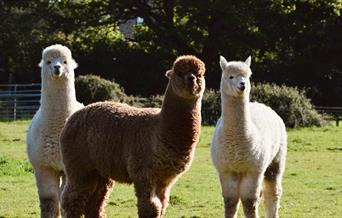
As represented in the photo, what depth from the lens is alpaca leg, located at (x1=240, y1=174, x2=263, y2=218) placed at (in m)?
9.51

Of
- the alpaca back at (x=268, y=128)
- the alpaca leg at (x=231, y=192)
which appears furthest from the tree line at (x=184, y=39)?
the alpaca leg at (x=231, y=192)

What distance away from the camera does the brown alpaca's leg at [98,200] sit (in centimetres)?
872

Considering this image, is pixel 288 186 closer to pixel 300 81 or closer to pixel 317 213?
pixel 317 213

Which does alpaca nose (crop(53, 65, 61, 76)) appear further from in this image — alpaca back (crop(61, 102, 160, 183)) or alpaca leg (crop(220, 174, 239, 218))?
alpaca leg (crop(220, 174, 239, 218))

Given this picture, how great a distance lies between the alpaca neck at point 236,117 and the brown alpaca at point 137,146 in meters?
1.48

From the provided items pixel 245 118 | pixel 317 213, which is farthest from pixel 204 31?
pixel 245 118

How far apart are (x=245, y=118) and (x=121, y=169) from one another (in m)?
2.14

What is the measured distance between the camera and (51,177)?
9.71 meters

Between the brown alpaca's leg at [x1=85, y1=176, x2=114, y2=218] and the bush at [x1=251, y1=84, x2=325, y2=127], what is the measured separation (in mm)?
19833

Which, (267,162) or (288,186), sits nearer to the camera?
(267,162)

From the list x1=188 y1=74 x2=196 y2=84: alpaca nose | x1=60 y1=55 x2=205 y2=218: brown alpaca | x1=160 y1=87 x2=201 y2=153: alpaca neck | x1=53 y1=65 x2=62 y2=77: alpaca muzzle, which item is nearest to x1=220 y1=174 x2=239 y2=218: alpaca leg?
x1=60 y1=55 x2=205 y2=218: brown alpaca

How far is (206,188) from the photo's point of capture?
15.1 meters

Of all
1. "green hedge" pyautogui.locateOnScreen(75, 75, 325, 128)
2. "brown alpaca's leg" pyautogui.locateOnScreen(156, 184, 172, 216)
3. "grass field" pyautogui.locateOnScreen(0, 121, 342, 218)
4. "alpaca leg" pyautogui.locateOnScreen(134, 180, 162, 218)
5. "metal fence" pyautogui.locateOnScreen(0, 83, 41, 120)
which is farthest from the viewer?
"metal fence" pyautogui.locateOnScreen(0, 83, 41, 120)

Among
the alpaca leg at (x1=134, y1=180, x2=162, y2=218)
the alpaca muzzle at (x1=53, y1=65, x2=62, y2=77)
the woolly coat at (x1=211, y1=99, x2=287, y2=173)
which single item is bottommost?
the alpaca leg at (x1=134, y1=180, x2=162, y2=218)
